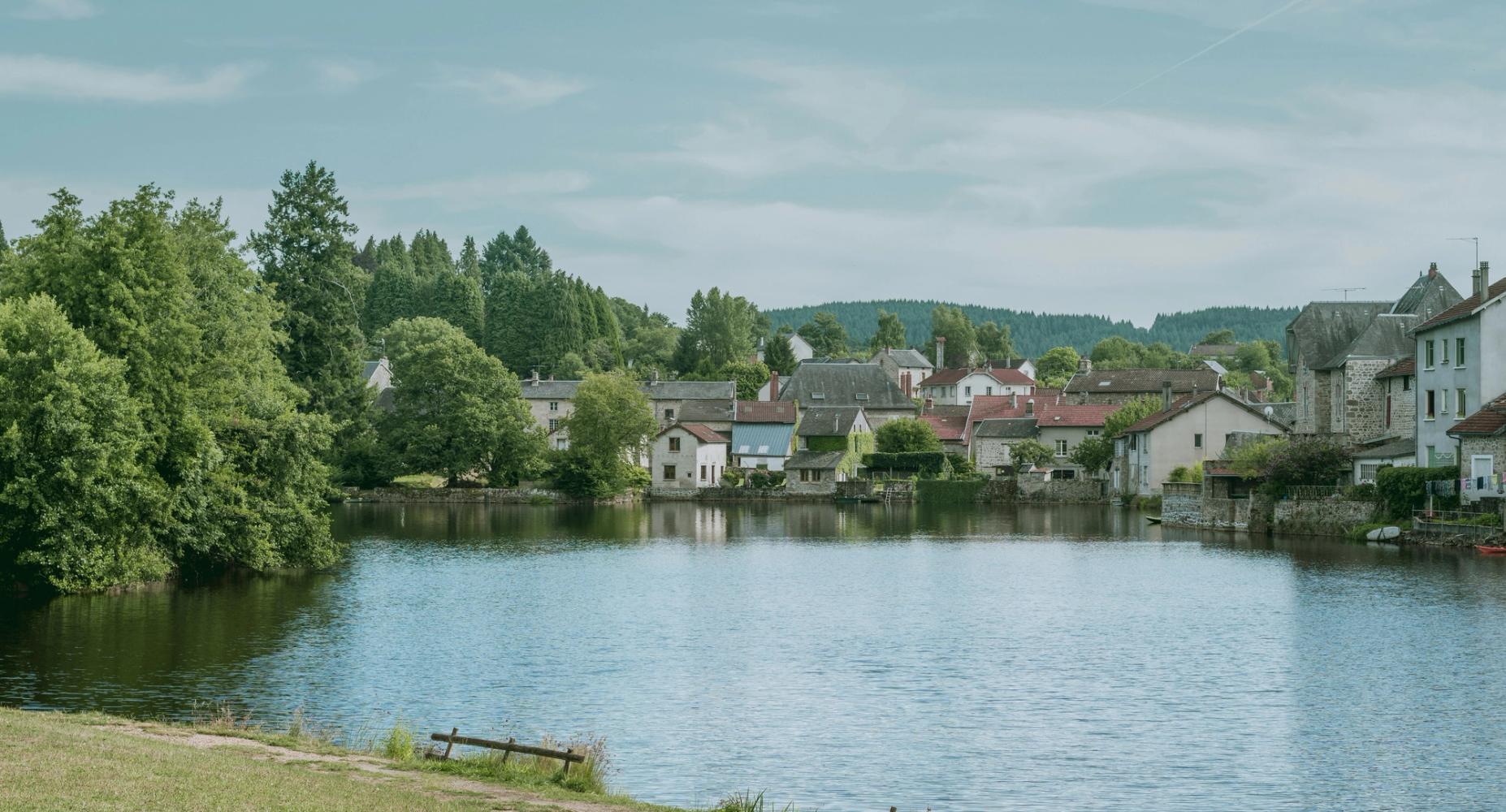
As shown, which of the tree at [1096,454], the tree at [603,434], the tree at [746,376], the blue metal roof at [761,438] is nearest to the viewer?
the tree at [603,434]

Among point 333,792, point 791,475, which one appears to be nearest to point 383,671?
point 333,792

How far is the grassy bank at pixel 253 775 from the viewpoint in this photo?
13.7m

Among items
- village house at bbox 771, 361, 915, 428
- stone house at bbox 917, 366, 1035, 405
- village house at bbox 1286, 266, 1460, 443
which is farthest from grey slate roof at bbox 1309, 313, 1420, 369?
stone house at bbox 917, 366, 1035, 405

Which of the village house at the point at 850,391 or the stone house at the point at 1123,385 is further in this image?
the village house at the point at 850,391

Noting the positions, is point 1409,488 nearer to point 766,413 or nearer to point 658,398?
point 766,413

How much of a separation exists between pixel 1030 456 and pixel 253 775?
88.3 m

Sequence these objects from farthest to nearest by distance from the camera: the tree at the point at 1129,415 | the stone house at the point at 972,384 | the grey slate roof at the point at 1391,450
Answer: the stone house at the point at 972,384 < the tree at the point at 1129,415 < the grey slate roof at the point at 1391,450

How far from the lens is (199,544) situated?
39.1 m

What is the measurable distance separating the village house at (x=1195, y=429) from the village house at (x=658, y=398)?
121 feet

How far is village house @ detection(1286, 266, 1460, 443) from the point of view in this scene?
6519 centimetres

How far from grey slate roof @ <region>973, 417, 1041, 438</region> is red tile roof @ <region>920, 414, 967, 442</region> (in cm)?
326

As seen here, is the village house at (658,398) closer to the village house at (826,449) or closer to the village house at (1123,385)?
the village house at (826,449)

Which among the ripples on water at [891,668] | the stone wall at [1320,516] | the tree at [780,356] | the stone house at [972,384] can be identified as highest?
the tree at [780,356]

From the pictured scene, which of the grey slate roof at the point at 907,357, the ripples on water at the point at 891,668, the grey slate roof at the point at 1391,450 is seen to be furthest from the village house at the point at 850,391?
the ripples on water at the point at 891,668
